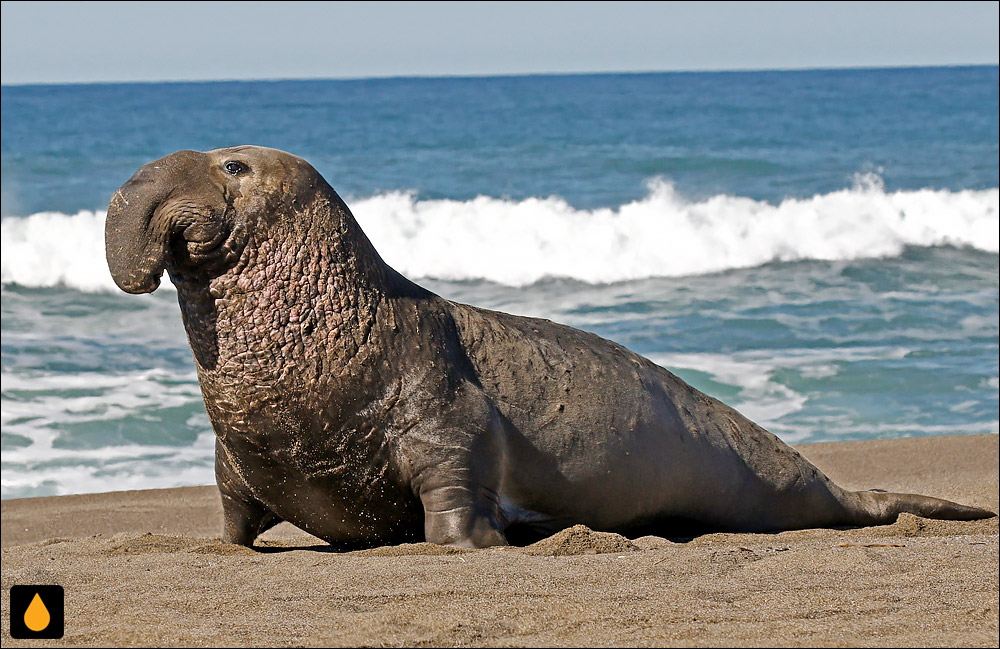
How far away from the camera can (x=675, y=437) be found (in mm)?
5602

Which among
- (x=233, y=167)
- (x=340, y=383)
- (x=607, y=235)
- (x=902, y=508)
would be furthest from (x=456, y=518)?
(x=607, y=235)

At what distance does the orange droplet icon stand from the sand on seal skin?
6 centimetres

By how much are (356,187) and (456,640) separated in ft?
85.1

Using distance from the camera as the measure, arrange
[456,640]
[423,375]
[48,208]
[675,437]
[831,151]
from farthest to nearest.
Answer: [831,151] < [48,208] < [675,437] < [423,375] < [456,640]

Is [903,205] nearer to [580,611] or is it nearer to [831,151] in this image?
[831,151]

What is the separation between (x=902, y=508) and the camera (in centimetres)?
636

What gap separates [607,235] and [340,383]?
1675 cm

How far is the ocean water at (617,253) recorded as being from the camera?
10.8 metres

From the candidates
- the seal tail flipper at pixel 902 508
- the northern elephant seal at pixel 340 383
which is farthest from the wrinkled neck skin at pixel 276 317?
the seal tail flipper at pixel 902 508

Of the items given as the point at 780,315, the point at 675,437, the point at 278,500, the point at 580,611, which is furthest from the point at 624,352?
the point at 780,315

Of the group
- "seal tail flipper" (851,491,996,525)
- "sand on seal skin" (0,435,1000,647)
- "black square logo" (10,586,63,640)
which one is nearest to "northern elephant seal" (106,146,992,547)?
"sand on seal skin" (0,435,1000,647)

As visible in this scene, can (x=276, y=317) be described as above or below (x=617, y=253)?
below

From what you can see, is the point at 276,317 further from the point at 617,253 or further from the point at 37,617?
the point at 617,253

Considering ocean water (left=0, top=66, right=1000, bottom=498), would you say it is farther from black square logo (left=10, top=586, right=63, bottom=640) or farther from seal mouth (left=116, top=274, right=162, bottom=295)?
black square logo (left=10, top=586, right=63, bottom=640)
